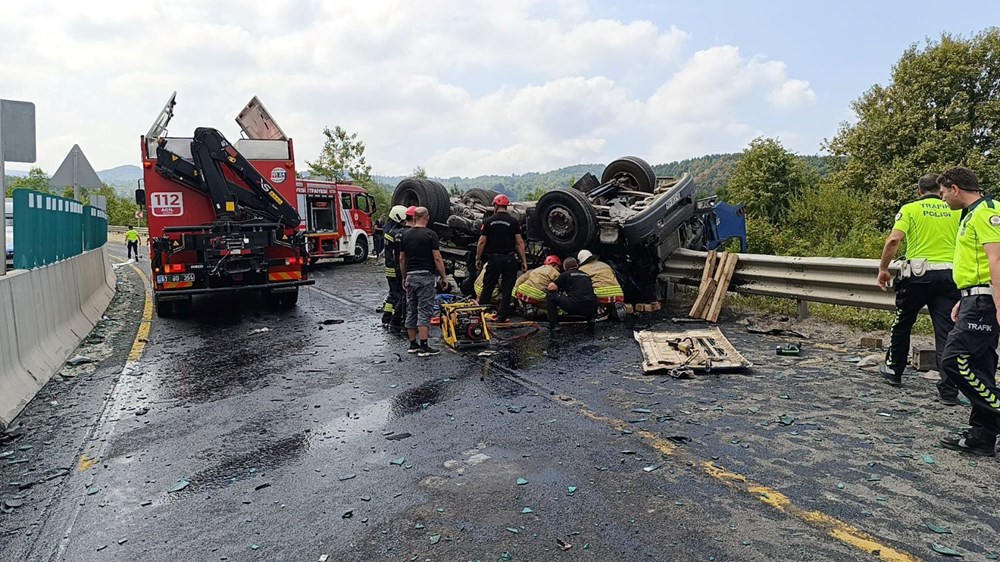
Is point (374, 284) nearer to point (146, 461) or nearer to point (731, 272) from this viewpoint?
point (731, 272)

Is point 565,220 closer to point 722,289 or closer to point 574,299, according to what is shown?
point 574,299

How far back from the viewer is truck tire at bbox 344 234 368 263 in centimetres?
2050

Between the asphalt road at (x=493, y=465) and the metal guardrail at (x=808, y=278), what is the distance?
1149 mm

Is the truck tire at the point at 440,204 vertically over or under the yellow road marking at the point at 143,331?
over

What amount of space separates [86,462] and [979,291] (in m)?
5.99

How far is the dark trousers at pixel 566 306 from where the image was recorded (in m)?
8.55

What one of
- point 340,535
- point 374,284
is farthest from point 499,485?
point 374,284

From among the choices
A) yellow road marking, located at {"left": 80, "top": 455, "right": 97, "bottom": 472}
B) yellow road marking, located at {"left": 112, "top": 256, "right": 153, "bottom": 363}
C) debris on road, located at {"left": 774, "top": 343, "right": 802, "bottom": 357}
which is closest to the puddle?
yellow road marking, located at {"left": 80, "top": 455, "right": 97, "bottom": 472}

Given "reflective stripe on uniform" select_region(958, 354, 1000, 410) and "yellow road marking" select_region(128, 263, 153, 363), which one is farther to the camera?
"yellow road marking" select_region(128, 263, 153, 363)

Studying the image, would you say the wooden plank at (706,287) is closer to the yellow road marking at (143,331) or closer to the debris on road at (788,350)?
the debris on road at (788,350)

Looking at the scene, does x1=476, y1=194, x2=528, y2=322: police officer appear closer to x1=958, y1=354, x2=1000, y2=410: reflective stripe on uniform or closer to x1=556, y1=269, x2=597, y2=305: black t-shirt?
x1=556, y1=269, x2=597, y2=305: black t-shirt

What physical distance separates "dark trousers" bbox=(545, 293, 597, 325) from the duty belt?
4.76 metres

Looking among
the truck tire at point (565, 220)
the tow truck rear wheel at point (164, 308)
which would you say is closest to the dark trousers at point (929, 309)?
the truck tire at point (565, 220)

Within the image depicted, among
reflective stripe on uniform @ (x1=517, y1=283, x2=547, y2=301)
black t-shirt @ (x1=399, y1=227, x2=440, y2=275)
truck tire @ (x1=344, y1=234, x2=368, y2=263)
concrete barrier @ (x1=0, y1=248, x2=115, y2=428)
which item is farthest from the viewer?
truck tire @ (x1=344, y1=234, x2=368, y2=263)
